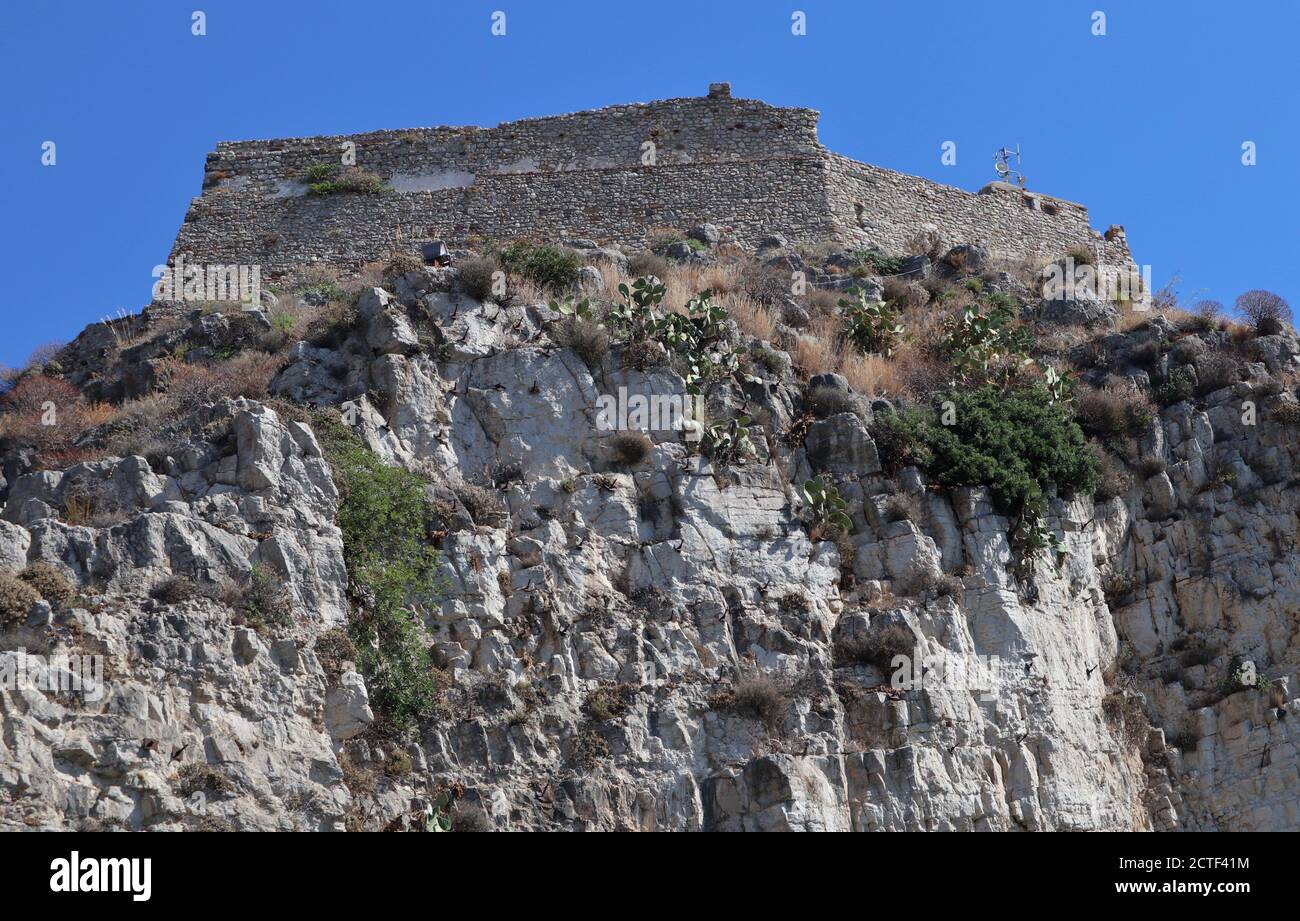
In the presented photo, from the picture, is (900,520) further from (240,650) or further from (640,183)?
(640,183)

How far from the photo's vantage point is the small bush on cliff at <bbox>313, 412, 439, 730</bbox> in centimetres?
1791

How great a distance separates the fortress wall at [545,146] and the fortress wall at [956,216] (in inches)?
44.8

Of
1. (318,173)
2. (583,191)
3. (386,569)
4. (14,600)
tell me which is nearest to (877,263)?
(583,191)

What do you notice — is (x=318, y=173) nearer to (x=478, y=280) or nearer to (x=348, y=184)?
(x=348, y=184)

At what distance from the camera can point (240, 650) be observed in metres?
16.9

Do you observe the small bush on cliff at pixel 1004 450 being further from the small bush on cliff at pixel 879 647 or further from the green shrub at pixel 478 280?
the green shrub at pixel 478 280

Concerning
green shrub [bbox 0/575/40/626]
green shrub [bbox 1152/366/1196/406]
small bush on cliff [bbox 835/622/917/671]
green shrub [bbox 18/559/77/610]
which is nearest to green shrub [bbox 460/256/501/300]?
small bush on cliff [bbox 835/622/917/671]

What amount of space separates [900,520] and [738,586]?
2.30m

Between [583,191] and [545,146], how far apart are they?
4.28 ft

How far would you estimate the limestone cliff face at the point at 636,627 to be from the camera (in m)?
16.5

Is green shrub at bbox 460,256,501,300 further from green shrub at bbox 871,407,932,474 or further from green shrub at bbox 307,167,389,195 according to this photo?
green shrub at bbox 307,167,389,195

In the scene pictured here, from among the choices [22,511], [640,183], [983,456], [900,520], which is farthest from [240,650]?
[640,183]

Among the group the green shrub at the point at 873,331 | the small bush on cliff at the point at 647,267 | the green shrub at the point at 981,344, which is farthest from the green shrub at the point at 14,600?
the green shrub at the point at 981,344

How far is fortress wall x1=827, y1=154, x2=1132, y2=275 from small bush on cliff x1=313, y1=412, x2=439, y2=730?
44.5 feet
